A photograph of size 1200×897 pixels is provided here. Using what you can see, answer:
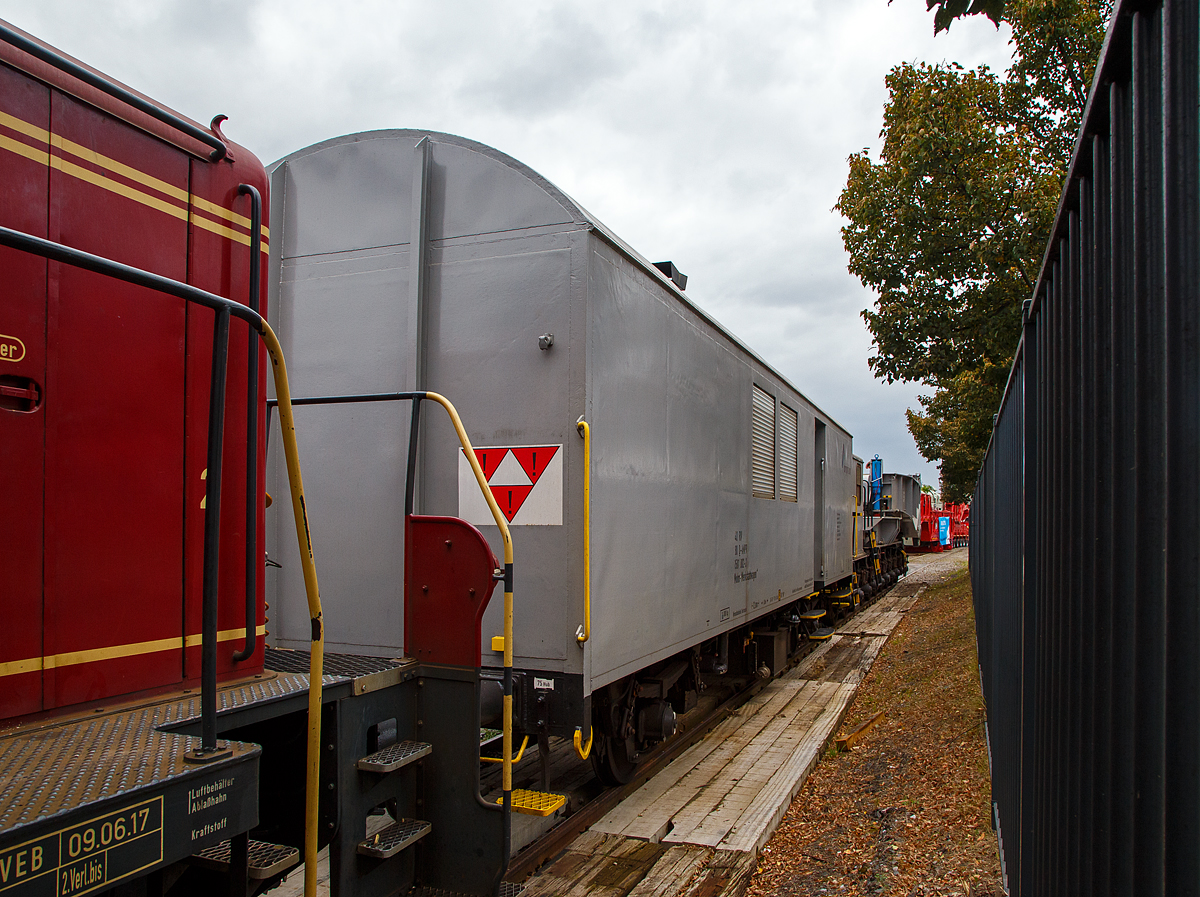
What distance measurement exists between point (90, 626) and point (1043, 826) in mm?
2667

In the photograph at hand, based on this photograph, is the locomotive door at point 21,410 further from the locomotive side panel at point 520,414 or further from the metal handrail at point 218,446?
the locomotive side panel at point 520,414

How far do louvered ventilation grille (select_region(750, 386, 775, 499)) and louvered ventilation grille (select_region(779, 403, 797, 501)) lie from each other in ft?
1.33

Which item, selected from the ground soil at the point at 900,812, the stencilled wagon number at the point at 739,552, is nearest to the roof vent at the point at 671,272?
the stencilled wagon number at the point at 739,552

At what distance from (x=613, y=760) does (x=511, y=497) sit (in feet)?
7.13

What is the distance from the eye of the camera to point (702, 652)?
6.72 meters

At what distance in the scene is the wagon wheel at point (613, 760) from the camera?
17.6ft

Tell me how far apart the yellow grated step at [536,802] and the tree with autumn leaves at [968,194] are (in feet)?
29.5

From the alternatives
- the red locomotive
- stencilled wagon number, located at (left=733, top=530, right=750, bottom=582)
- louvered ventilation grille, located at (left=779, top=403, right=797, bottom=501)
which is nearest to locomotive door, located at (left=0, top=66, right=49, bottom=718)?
the red locomotive

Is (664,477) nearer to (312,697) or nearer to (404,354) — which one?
(404,354)

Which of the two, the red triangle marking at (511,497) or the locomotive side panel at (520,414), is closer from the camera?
the locomotive side panel at (520,414)

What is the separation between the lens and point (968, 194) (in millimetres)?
10852

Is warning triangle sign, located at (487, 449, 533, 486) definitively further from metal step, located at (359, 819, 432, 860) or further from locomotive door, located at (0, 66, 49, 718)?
locomotive door, located at (0, 66, 49, 718)

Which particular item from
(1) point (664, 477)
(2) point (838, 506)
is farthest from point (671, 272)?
(2) point (838, 506)

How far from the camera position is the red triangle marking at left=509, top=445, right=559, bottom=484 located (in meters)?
4.36
